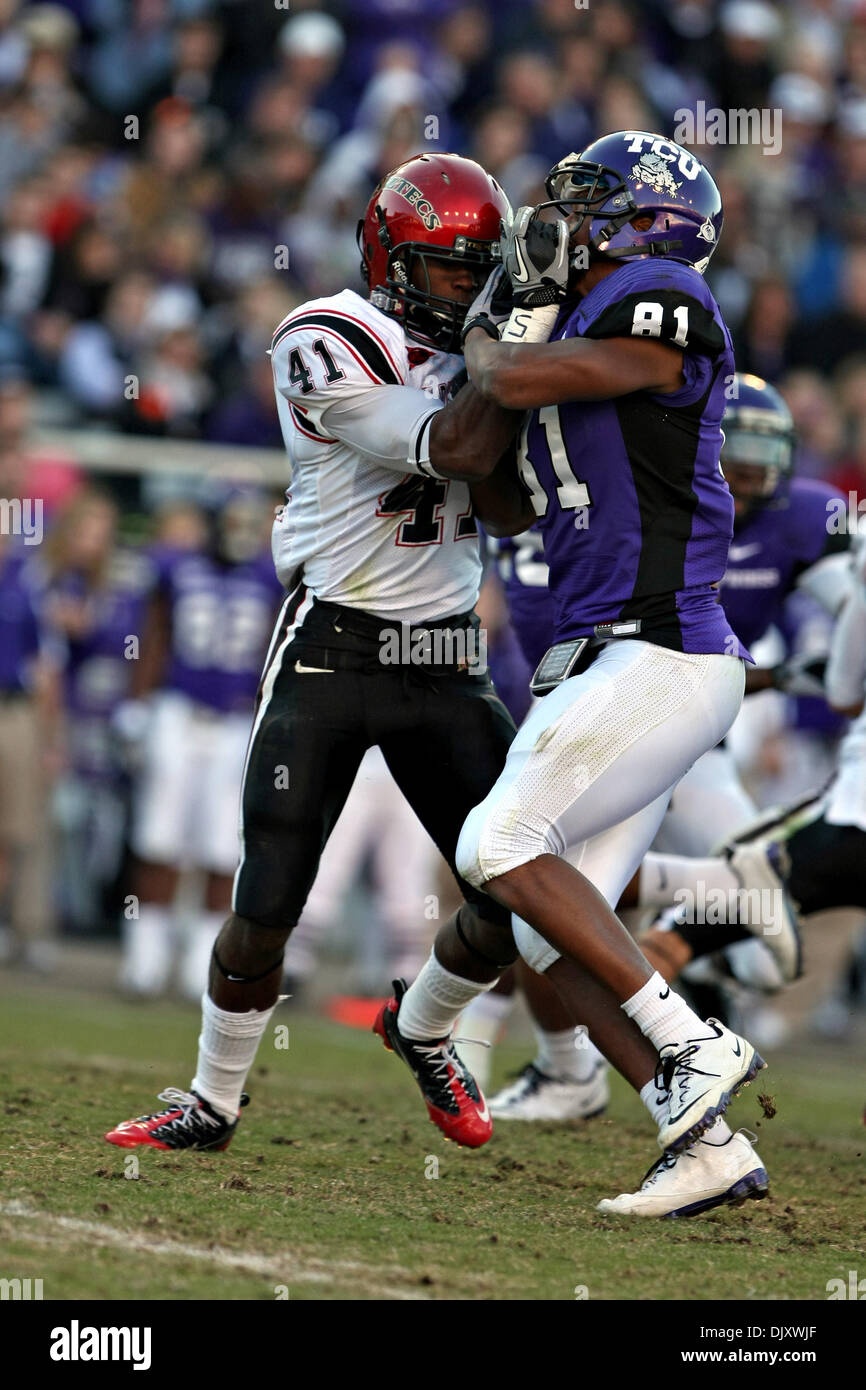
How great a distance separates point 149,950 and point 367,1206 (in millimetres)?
4680

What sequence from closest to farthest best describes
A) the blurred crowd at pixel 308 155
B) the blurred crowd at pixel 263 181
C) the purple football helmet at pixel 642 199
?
the purple football helmet at pixel 642 199
the blurred crowd at pixel 263 181
the blurred crowd at pixel 308 155

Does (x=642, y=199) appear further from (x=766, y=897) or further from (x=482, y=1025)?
(x=482, y=1025)

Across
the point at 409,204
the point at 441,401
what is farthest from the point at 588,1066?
the point at 409,204

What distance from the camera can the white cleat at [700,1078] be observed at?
11.7ft

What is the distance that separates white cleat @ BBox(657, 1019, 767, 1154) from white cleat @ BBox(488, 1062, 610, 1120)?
1.77 meters

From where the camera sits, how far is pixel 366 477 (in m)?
4.22

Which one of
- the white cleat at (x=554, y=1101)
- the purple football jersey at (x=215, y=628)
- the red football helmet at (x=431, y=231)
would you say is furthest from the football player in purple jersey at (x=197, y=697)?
the red football helmet at (x=431, y=231)

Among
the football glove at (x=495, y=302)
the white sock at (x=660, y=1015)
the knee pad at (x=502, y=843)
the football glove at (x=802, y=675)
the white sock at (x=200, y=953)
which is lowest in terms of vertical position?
the white sock at (x=200, y=953)

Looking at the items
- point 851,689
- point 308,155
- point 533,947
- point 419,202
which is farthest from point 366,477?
point 308,155

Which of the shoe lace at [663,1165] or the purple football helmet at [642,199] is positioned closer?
the shoe lace at [663,1165]

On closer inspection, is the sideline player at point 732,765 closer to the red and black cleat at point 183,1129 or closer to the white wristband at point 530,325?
the red and black cleat at point 183,1129

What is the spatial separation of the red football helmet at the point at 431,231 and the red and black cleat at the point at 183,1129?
1802mm
